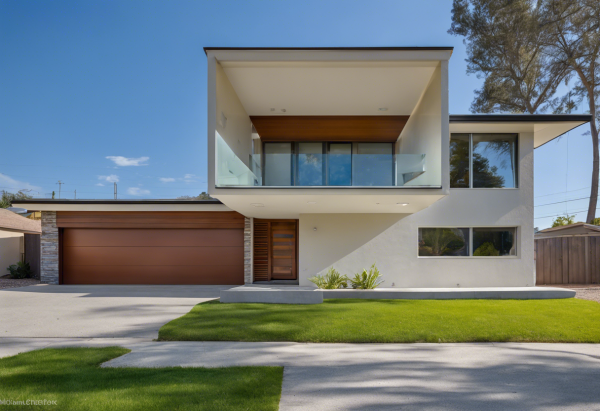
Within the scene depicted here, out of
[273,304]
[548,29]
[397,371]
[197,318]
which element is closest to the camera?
[397,371]

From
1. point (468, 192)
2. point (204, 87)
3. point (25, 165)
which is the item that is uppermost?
point (25, 165)

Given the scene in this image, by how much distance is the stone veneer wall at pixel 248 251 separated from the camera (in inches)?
484

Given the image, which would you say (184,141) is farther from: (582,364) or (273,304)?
(582,364)

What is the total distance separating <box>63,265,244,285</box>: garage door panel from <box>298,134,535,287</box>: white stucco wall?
2.96 meters

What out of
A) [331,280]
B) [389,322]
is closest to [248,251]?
[331,280]

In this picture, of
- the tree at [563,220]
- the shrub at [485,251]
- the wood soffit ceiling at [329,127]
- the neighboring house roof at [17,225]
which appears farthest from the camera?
the tree at [563,220]

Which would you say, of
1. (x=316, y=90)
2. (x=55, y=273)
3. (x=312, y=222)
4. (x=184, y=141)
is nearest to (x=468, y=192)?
(x=312, y=222)

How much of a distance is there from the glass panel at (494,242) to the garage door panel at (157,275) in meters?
7.76

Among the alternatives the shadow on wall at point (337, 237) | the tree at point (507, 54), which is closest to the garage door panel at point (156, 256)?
the shadow on wall at point (337, 237)

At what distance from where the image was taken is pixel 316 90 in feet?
33.9

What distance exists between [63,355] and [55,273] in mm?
9305

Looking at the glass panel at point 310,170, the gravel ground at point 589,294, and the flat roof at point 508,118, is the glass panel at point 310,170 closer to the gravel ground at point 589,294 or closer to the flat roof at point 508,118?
the flat roof at point 508,118

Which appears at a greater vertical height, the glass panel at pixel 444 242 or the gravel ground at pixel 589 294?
the glass panel at pixel 444 242

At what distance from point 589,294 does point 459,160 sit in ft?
16.8
